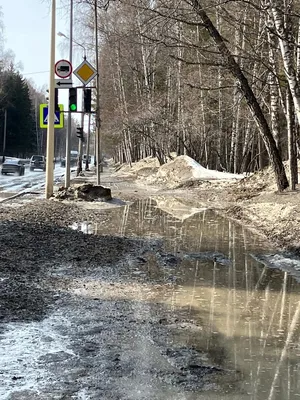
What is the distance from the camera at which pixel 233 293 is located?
7195mm

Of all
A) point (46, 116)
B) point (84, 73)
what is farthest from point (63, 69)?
point (46, 116)

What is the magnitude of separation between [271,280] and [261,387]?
13.2 feet

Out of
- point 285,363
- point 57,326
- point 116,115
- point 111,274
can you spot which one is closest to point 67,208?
point 111,274

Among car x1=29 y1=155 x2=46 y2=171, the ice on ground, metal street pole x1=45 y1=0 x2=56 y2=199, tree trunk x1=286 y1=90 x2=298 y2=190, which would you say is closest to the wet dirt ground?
the ice on ground

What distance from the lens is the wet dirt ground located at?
420 centimetres

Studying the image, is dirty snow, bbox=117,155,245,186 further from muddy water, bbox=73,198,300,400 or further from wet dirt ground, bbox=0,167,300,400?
wet dirt ground, bbox=0,167,300,400

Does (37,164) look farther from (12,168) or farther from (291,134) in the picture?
(291,134)

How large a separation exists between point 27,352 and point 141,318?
1.58 metres

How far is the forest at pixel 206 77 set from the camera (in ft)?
50.5

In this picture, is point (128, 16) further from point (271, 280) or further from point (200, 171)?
point (271, 280)

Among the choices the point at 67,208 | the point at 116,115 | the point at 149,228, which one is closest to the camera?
the point at 149,228

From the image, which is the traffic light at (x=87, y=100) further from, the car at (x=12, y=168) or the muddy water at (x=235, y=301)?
the car at (x=12, y=168)

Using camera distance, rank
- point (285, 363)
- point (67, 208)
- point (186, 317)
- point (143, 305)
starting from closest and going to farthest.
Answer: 1. point (285, 363)
2. point (186, 317)
3. point (143, 305)
4. point (67, 208)

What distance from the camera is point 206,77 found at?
28.7 meters
